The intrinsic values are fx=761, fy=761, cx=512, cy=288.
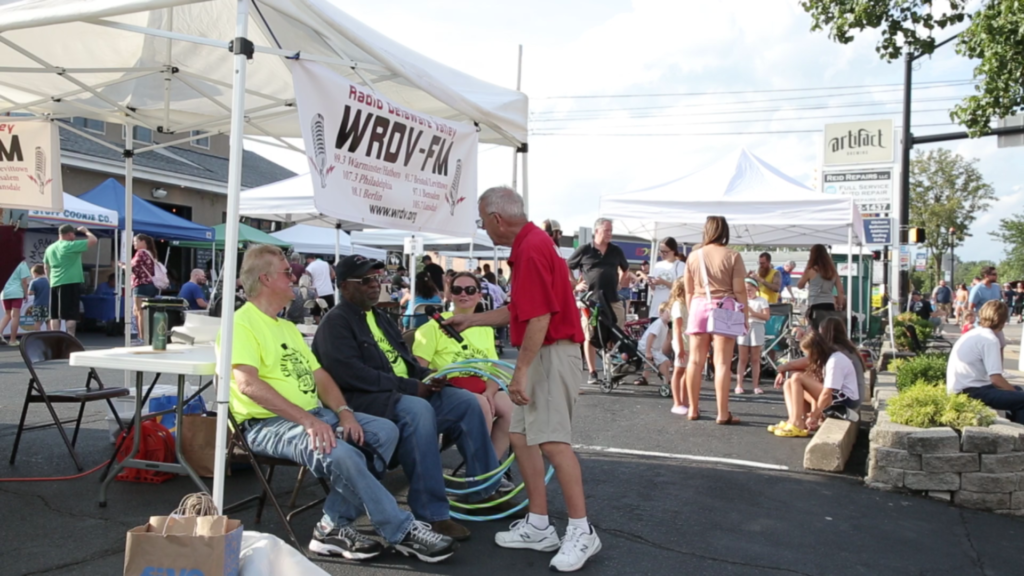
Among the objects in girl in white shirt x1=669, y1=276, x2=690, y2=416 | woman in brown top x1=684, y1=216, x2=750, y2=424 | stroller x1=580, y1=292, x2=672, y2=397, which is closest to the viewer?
woman in brown top x1=684, y1=216, x2=750, y2=424

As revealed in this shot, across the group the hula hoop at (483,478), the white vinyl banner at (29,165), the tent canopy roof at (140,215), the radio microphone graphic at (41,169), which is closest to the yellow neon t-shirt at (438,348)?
the hula hoop at (483,478)

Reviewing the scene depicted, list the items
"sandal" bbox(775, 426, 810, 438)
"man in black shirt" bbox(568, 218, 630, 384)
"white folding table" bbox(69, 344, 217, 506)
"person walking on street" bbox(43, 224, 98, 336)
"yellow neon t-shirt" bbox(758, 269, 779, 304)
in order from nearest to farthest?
1. "white folding table" bbox(69, 344, 217, 506)
2. "sandal" bbox(775, 426, 810, 438)
3. "man in black shirt" bbox(568, 218, 630, 384)
4. "yellow neon t-shirt" bbox(758, 269, 779, 304)
5. "person walking on street" bbox(43, 224, 98, 336)

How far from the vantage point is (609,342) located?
29.3 feet

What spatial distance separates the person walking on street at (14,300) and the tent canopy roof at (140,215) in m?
2.55

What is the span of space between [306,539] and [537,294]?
1764mm

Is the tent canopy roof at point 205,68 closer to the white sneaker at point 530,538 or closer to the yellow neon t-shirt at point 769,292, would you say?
the white sneaker at point 530,538

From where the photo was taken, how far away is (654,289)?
10.7 meters

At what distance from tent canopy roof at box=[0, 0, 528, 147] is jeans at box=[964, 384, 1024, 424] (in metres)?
4.08

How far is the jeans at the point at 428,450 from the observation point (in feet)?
12.8

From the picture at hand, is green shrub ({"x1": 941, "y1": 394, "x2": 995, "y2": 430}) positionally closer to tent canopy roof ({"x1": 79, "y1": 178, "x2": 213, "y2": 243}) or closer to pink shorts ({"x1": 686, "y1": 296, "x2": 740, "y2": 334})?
pink shorts ({"x1": 686, "y1": 296, "x2": 740, "y2": 334})

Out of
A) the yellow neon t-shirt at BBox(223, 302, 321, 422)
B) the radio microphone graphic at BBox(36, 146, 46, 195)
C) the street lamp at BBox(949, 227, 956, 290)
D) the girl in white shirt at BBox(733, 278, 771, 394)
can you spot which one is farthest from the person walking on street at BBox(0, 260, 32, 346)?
the street lamp at BBox(949, 227, 956, 290)

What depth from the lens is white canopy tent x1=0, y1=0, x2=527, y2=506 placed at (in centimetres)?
354

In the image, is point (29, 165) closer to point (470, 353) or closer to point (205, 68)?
point (205, 68)

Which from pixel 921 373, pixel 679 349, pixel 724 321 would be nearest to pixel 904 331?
pixel 921 373
